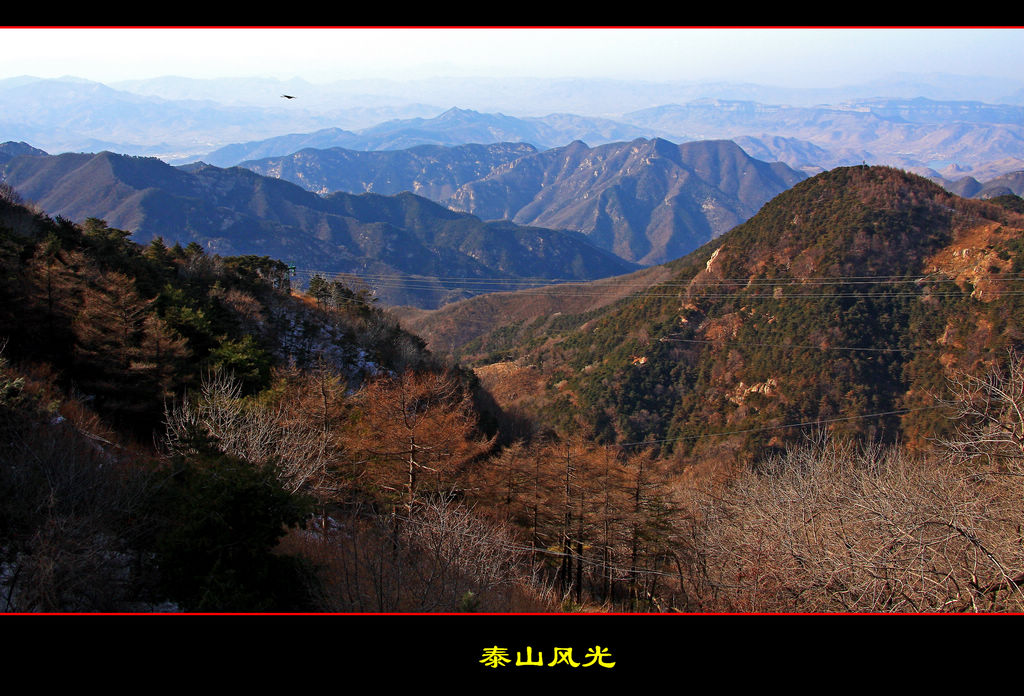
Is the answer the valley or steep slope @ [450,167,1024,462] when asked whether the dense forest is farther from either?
steep slope @ [450,167,1024,462]

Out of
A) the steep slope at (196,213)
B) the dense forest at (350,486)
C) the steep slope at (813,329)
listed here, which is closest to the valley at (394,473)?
the dense forest at (350,486)

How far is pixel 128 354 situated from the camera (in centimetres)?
1859

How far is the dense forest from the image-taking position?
8.60 metres

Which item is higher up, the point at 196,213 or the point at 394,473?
the point at 196,213

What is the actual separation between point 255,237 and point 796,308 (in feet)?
527

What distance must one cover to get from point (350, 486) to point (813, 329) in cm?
5848

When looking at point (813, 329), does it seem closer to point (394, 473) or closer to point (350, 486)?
point (394, 473)

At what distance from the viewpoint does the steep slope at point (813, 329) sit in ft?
177

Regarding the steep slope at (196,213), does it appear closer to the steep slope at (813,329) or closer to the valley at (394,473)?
the steep slope at (813,329)

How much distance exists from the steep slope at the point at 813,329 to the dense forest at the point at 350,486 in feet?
17.7

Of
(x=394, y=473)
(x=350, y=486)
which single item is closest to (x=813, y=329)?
(x=394, y=473)

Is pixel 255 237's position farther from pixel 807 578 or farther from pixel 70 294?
pixel 807 578

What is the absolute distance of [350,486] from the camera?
18.0m

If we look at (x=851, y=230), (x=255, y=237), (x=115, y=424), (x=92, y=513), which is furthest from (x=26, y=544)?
(x=255, y=237)
